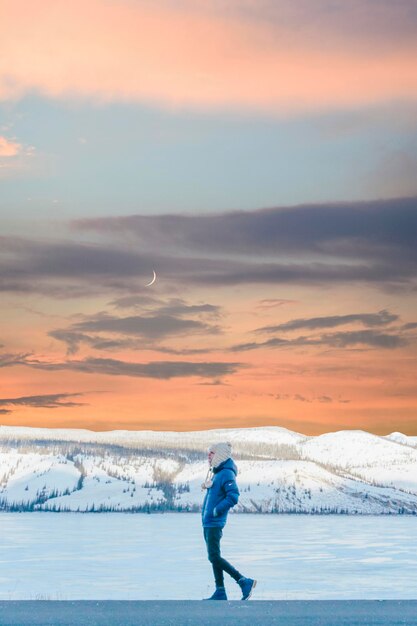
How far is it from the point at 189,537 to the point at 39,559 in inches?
905

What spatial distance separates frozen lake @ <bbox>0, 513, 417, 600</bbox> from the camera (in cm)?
2712

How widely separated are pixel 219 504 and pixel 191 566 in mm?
23549

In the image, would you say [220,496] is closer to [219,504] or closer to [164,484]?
[219,504]

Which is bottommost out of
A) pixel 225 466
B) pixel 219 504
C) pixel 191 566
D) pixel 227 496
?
pixel 191 566

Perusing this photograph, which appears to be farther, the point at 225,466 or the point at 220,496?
the point at 225,466

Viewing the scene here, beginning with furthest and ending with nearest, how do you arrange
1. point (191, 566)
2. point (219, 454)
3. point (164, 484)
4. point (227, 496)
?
1. point (164, 484)
2. point (191, 566)
3. point (219, 454)
4. point (227, 496)

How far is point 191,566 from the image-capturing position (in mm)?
39000

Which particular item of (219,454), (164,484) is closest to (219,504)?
(219,454)

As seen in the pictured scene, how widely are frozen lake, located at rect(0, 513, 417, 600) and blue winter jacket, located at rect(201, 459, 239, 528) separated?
739cm
